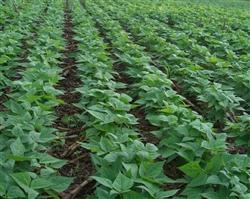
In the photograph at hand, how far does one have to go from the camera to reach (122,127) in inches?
154

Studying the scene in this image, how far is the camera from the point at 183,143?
11.1ft

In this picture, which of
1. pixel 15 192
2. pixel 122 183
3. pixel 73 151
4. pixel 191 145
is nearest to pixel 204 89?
pixel 191 145

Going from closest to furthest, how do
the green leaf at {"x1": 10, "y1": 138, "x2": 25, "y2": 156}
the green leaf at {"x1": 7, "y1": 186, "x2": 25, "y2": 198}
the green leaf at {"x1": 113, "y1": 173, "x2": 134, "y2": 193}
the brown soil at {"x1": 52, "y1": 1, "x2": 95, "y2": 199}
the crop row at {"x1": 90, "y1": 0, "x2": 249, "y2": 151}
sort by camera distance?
the green leaf at {"x1": 7, "y1": 186, "x2": 25, "y2": 198}
the green leaf at {"x1": 113, "y1": 173, "x2": 134, "y2": 193}
the green leaf at {"x1": 10, "y1": 138, "x2": 25, "y2": 156}
the brown soil at {"x1": 52, "y1": 1, "x2": 95, "y2": 199}
the crop row at {"x1": 90, "y1": 0, "x2": 249, "y2": 151}

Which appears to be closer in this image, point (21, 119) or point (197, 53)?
point (21, 119)

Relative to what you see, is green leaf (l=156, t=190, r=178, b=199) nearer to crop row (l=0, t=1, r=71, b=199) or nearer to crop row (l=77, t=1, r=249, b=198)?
crop row (l=77, t=1, r=249, b=198)

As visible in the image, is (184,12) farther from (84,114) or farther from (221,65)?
(84,114)

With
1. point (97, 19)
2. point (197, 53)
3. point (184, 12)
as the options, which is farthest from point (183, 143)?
point (184, 12)

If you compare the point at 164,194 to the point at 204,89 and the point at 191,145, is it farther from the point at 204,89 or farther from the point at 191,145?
the point at 204,89

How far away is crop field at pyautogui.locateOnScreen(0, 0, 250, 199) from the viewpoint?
287 centimetres

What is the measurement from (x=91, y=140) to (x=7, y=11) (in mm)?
8470

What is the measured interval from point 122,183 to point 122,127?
1.23 meters

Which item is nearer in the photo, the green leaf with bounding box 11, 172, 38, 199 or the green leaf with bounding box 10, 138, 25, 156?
the green leaf with bounding box 11, 172, 38, 199

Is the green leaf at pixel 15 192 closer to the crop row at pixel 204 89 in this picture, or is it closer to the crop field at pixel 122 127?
the crop field at pixel 122 127

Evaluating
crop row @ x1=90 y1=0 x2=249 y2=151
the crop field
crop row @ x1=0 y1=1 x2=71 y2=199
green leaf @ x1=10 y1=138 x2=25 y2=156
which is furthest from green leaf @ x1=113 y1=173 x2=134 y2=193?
crop row @ x1=90 y1=0 x2=249 y2=151
